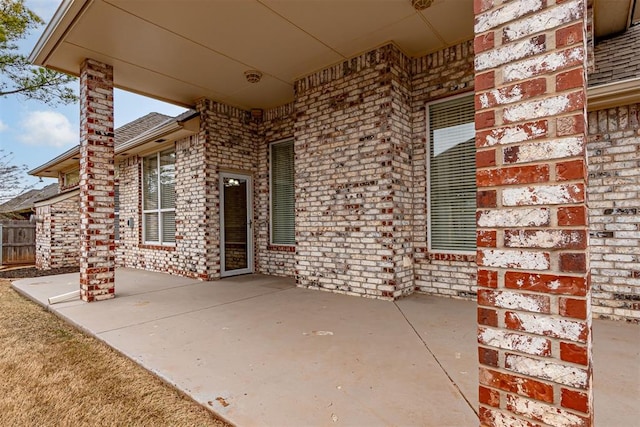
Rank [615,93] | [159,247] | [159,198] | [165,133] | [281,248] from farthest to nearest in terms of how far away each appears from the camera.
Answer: [159,198]
[159,247]
[281,248]
[165,133]
[615,93]

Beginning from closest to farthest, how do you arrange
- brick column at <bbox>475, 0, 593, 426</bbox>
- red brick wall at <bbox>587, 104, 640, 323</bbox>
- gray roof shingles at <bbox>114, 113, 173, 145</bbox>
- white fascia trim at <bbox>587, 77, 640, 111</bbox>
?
brick column at <bbox>475, 0, 593, 426</bbox>
white fascia trim at <bbox>587, 77, 640, 111</bbox>
red brick wall at <bbox>587, 104, 640, 323</bbox>
gray roof shingles at <bbox>114, 113, 173, 145</bbox>

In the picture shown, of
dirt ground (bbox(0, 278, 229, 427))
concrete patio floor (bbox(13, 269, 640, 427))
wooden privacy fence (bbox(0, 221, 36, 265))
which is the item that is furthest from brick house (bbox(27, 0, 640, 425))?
wooden privacy fence (bbox(0, 221, 36, 265))

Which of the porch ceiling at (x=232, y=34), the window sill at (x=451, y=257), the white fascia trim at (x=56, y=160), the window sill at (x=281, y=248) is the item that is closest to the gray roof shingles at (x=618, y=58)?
the porch ceiling at (x=232, y=34)

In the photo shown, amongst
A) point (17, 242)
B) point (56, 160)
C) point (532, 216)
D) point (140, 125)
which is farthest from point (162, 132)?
point (17, 242)

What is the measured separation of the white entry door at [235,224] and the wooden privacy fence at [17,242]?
764 cm

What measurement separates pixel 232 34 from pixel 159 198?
14.1 feet

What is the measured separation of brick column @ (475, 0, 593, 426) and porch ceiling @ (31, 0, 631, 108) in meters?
2.73

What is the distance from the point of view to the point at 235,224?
20.9 ft

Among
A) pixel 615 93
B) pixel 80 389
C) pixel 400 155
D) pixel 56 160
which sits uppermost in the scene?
pixel 56 160

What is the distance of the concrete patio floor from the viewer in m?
1.78

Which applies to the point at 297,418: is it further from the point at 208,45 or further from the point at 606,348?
the point at 208,45

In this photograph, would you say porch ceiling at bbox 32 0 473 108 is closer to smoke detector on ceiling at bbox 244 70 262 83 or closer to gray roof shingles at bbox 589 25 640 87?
smoke detector on ceiling at bbox 244 70 262 83

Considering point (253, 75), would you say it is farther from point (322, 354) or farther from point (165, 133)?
point (322, 354)

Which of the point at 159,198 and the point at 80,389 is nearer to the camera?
the point at 80,389
